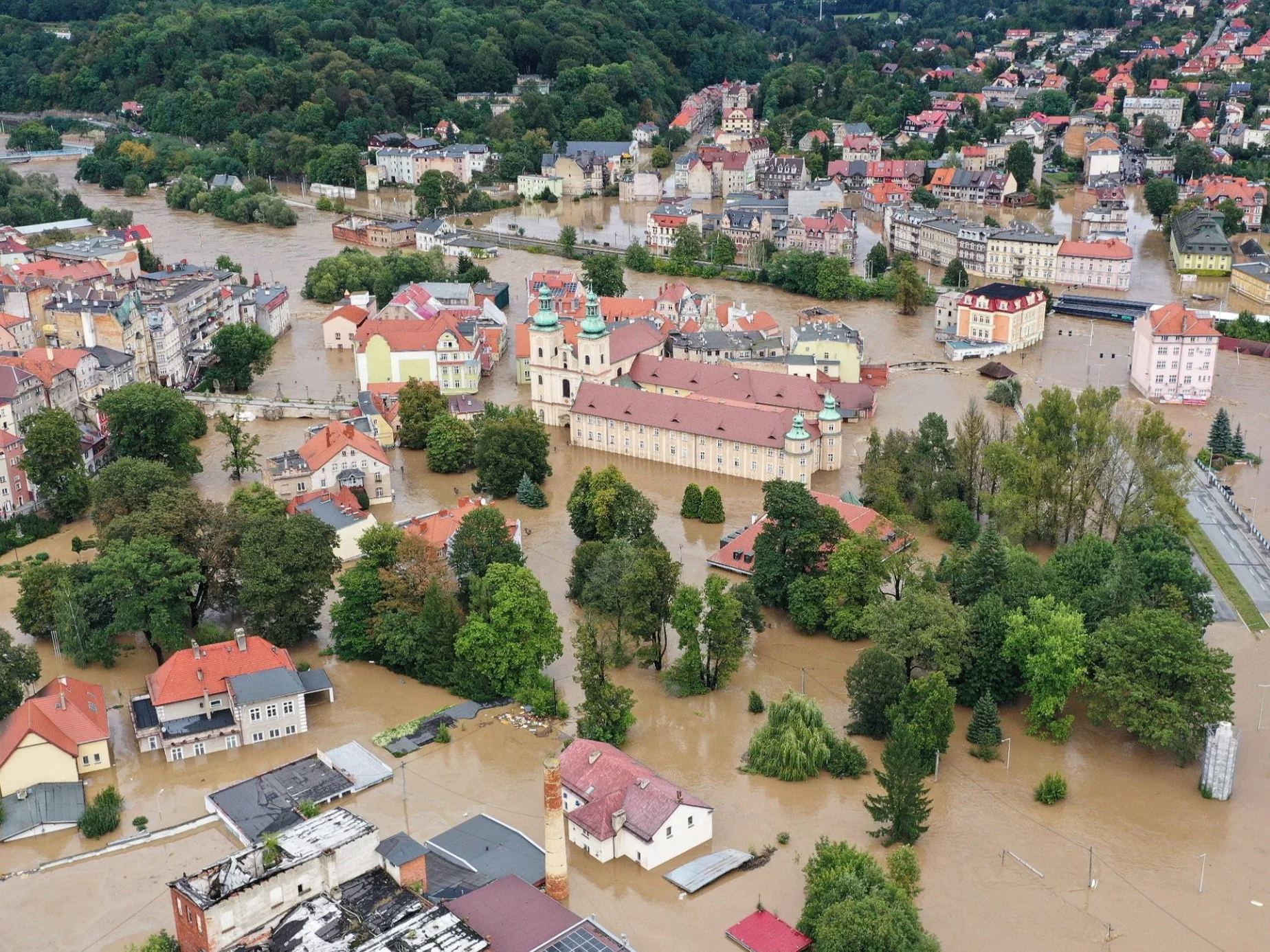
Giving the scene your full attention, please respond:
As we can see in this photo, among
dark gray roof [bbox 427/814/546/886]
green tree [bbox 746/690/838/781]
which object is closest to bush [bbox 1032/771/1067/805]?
green tree [bbox 746/690/838/781]

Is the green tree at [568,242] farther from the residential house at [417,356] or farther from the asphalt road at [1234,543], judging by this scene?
the asphalt road at [1234,543]

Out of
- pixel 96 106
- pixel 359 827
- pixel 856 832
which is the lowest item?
pixel 856 832

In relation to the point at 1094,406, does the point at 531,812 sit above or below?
below

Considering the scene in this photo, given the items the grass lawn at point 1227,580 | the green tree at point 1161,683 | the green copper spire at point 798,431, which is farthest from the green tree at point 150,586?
the grass lawn at point 1227,580

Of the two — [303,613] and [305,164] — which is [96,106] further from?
[303,613]

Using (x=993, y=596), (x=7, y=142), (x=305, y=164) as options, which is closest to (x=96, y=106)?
(x=7, y=142)

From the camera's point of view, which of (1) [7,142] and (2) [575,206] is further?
(1) [7,142]
